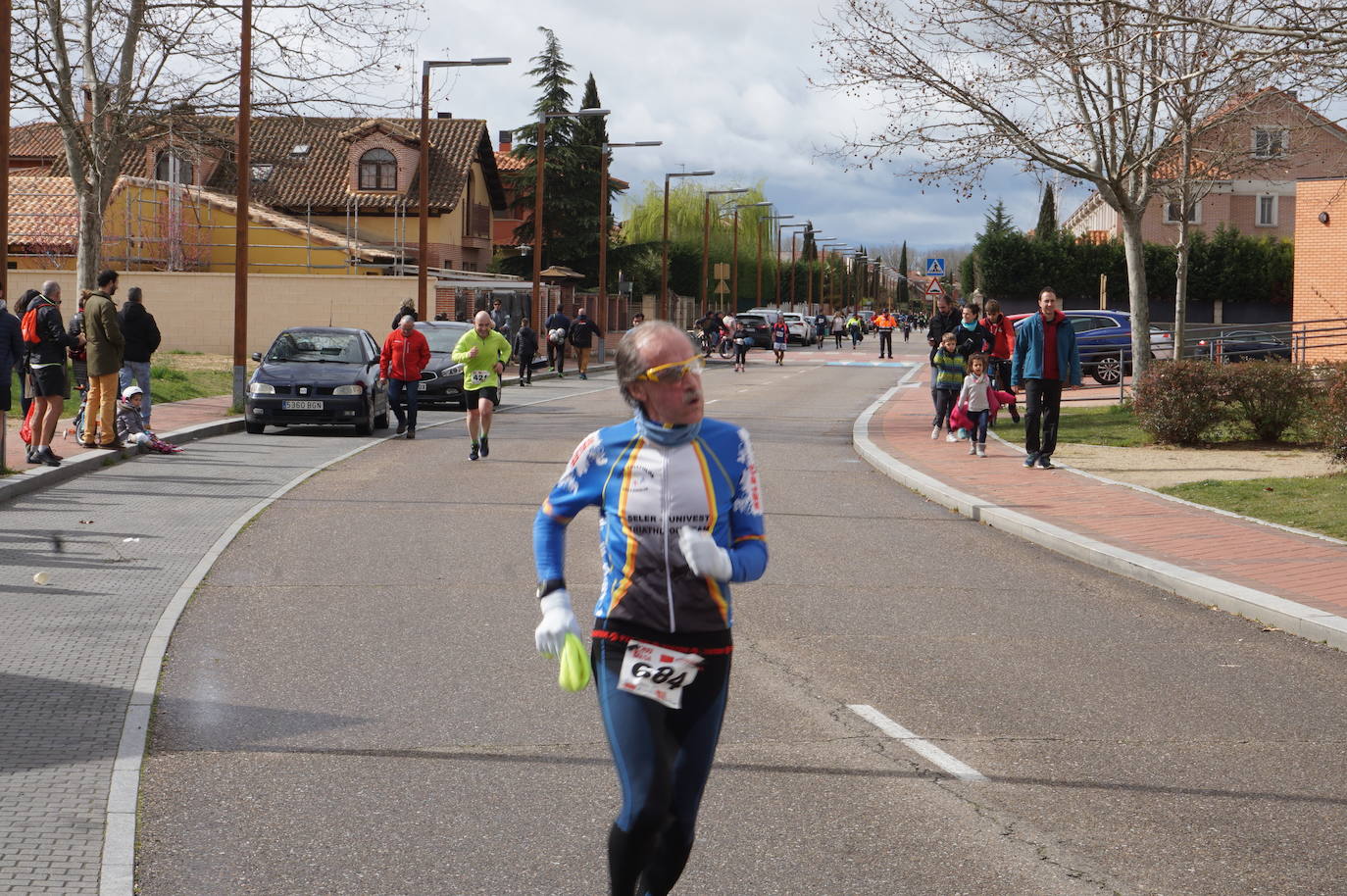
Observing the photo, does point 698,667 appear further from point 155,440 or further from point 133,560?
point 155,440

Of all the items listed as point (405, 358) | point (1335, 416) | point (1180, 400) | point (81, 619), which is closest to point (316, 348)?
point (405, 358)

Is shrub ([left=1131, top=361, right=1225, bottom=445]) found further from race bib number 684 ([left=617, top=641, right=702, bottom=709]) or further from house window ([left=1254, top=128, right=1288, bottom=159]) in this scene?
race bib number 684 ([left=617, top=641, right=702, bottom=709])

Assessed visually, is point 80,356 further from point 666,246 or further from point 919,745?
point 666,246

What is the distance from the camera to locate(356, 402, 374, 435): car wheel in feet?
71.6

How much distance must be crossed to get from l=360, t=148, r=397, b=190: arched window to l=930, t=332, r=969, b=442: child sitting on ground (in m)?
48.0

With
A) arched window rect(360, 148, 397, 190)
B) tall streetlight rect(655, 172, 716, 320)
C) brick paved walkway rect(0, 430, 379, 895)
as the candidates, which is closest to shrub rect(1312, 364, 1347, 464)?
brick paved walkway rect(0, 430, 379, 895)

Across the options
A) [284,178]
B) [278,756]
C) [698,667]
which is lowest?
[278,756]

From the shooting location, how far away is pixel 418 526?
12.6m

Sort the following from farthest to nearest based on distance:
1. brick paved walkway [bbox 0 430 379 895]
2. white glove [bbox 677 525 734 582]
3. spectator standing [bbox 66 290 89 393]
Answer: spectator standing [bbox 66 290 89 393], brick paved walkway [bbox 0 430 379 895], white glove [bbox 677 525 734 582]

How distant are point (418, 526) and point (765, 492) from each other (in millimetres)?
4153

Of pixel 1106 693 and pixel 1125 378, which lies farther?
pixel 1125 378

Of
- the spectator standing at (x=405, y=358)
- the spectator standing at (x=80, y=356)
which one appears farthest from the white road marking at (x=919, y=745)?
the spectator standing at (x=405, y=358)

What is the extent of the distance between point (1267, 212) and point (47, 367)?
246 ft

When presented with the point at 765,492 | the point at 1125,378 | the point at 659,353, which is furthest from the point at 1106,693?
the point at 1125,378
